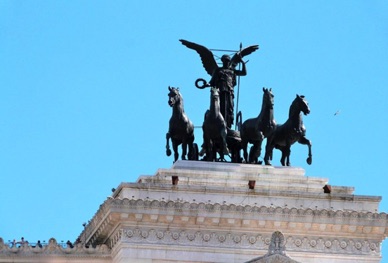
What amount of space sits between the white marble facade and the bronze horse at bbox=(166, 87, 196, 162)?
8.39ft

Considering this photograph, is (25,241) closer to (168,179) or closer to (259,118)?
(168,179)

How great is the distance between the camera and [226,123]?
6744 centimetres

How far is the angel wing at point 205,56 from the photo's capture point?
6888cm

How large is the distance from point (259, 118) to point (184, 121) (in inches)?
114

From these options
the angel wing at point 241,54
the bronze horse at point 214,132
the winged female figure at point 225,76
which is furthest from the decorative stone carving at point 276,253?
the angel wing at point 241,54

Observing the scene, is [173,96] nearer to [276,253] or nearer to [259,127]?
[259,127]

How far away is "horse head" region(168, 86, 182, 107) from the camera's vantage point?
2502 inches

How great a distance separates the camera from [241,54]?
6875 cm

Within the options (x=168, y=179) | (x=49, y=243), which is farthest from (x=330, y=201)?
(x=49, y=243)

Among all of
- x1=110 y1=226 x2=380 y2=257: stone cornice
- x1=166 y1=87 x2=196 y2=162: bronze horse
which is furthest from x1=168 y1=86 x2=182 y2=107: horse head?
x1=110 y1=226 x2=380 y2=257: stone cornice

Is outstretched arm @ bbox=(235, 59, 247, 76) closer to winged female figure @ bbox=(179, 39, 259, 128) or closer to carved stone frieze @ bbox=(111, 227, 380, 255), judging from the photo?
winged female figure @ bbox=(179, 39, 259, 128)

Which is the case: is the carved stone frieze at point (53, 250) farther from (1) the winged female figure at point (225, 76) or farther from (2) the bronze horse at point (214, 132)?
(1) the winged female figure at point (225, 76)

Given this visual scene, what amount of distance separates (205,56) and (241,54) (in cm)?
151

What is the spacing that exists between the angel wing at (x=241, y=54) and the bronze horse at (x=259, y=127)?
168 inches
